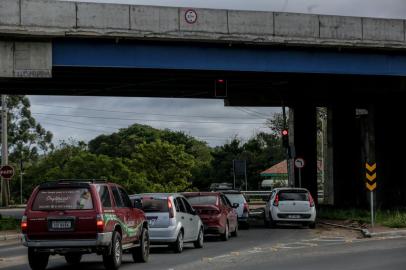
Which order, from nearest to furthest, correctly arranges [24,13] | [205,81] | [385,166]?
[24,13] < [205,81] < [385,166]

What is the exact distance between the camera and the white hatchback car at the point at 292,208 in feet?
99.2

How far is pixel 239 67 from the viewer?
32531 millimetres

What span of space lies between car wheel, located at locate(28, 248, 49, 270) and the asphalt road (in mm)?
694

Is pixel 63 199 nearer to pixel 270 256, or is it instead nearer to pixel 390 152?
pixel 270 256

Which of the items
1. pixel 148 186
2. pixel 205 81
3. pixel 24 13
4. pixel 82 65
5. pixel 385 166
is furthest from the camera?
pixel 148 186

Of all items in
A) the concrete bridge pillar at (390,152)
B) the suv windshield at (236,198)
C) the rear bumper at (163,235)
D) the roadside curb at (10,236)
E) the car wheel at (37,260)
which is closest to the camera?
the car wheel at (37,260)

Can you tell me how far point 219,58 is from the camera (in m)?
32.2

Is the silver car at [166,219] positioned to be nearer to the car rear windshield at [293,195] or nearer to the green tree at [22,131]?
the car rear windshield at [293,195]

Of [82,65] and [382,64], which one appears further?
[382,64]

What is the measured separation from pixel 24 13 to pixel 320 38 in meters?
12.2

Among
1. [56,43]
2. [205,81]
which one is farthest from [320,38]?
[56,43]

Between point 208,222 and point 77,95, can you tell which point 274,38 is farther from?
point 77,95

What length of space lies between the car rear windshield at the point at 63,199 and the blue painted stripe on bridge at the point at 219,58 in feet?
51.7

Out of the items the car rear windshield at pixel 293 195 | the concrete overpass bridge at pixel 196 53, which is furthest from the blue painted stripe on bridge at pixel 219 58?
the car rear windshield at pixel 293 195
